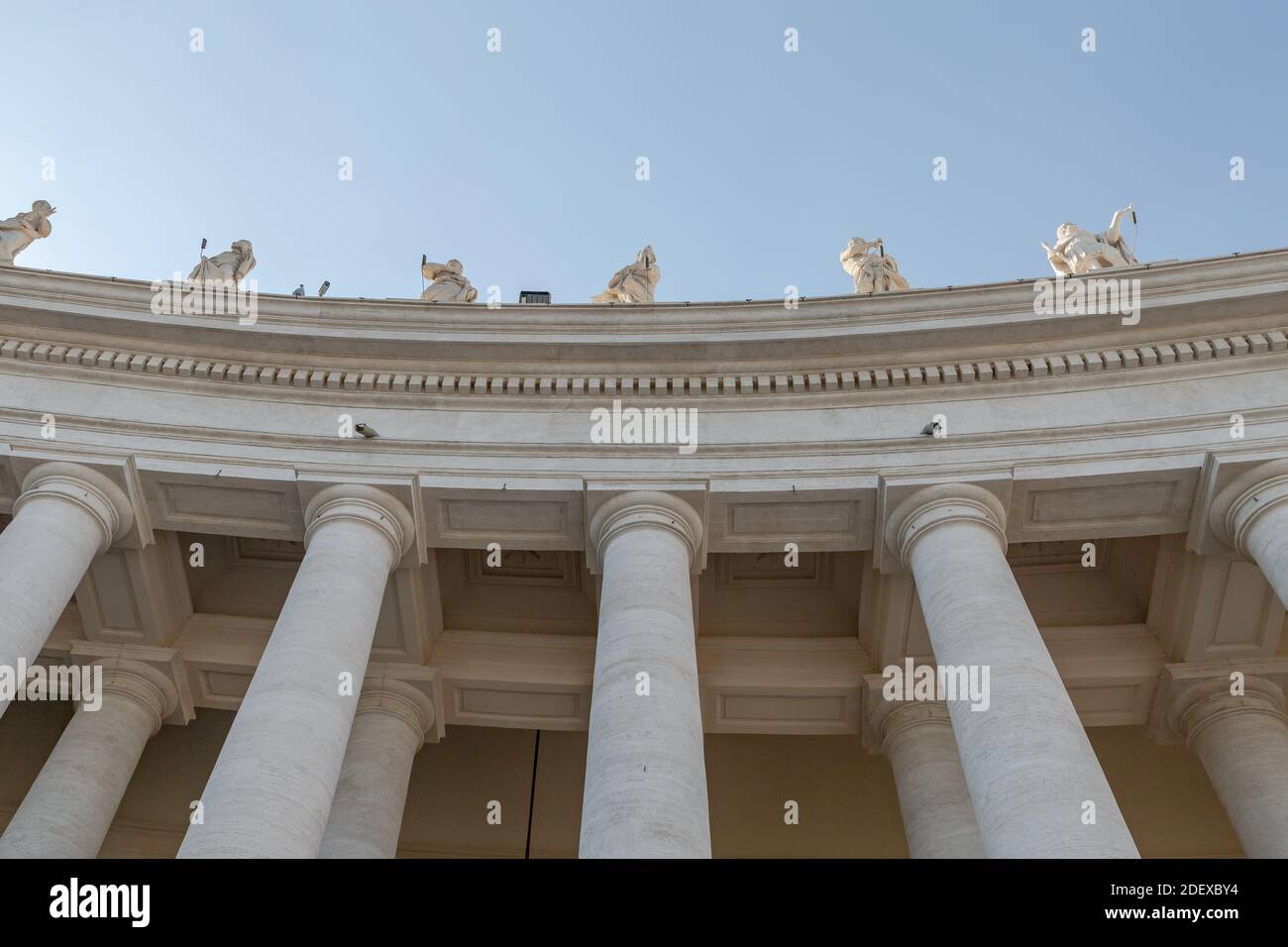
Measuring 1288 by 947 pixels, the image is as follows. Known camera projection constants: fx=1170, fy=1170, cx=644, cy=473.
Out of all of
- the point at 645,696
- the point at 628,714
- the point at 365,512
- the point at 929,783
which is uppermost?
the point at 365,512

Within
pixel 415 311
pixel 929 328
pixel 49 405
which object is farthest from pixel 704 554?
pixel 49 405

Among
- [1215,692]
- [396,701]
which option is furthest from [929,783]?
[396,701]

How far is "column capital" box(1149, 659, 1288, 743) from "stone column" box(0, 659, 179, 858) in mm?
25975

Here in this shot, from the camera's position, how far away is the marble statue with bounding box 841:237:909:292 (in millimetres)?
33750

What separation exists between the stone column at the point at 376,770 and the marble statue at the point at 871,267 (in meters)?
17.0

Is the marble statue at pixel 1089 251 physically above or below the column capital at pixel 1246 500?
above

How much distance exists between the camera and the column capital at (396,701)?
95.9ft

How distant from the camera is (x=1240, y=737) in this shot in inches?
1119

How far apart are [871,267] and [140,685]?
75.4 feet

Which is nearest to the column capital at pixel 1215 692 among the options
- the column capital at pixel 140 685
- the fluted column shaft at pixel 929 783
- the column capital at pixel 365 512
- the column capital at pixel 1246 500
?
the column capital at pixel 1246 500

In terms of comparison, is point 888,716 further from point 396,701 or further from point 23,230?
point 23,230

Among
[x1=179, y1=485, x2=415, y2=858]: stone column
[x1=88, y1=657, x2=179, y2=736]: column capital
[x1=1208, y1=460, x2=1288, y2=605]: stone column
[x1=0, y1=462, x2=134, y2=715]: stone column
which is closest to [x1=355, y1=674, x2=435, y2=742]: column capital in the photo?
[x1=179, y1=485, x2=415, y2=858]: stone column

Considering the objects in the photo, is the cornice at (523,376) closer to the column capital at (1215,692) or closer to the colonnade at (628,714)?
the colonnade at (628,714)
